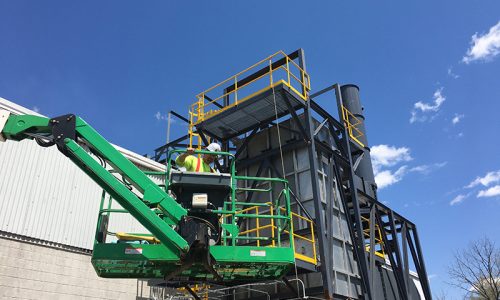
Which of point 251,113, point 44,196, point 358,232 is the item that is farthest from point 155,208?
point 358,232

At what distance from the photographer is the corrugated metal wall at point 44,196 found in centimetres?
1192

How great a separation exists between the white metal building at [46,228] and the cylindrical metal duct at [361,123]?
9.71 meters

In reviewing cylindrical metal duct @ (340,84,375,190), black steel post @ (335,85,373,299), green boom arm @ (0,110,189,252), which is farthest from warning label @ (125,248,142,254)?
cylindrical metal duct @ (340,84,375,190)

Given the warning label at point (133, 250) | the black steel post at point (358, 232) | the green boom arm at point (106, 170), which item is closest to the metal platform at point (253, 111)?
the black steel post at point (358, 232)

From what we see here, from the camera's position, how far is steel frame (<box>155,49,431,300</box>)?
39.8ft

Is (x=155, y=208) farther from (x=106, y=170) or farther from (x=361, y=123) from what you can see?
(x=361, y=123)

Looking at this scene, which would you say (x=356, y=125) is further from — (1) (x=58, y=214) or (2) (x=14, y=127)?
(2) (x=14, y=127)

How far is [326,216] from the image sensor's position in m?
12.8

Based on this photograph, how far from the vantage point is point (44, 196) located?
12797 millimetres

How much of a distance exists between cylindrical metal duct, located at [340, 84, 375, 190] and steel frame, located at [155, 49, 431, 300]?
93 centimetres

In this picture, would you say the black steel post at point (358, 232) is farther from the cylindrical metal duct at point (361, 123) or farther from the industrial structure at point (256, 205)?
the cylindrical metal duct at point (361, 123)

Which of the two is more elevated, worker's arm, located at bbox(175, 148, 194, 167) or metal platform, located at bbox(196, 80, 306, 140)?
metal platform, located at bbox(196, 80, 306, 140)

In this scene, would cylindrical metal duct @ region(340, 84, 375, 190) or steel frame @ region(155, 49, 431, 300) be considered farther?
cylindrical metal duct @ region(340, 84, 375, 190)

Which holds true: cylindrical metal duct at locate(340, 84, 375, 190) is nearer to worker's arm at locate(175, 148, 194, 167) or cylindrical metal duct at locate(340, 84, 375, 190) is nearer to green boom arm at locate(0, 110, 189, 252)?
worker's arm at locate(175, 148, 194, 167)
